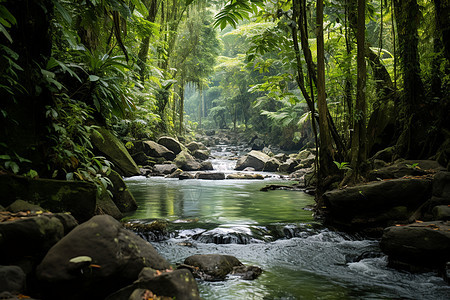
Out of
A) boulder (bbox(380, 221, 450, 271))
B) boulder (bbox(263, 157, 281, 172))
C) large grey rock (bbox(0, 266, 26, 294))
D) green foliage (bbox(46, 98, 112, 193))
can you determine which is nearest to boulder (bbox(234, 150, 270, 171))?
boulder (bbox(263, 157, 281, 172))

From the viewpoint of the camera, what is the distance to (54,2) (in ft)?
10.6

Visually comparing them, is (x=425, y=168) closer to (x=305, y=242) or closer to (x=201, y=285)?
(x=305, y=242)

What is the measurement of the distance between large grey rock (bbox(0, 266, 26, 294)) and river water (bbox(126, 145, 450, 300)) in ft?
5.14

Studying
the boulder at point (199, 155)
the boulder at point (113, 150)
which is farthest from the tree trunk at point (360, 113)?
the boulder at point (199, 155)

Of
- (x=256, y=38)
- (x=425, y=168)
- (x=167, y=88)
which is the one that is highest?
(x=167, y=88)

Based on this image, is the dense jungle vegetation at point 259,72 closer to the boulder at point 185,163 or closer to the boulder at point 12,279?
the boulder at point 12,279

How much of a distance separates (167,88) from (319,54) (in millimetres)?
12483

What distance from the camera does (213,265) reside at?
353 centimetres

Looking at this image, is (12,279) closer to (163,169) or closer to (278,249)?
(278,249)

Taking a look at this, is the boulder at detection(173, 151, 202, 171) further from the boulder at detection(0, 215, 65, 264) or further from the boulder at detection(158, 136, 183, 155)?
the boulder at detection(0, 215, 65, 264)

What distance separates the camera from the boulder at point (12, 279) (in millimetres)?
1971

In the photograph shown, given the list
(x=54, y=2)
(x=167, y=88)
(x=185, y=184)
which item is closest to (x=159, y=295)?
(x=54, y=2)

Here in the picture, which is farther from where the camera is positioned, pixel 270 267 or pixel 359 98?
pixel 359 98

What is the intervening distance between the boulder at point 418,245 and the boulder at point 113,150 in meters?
5.39
